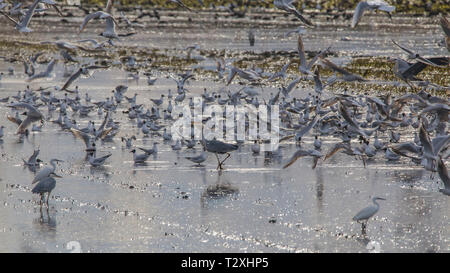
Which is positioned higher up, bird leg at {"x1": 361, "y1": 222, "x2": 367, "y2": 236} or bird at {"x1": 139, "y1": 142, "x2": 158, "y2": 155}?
bird leg at {"x1": 361, "y1": 222, "x2": 367, "y2": 236}

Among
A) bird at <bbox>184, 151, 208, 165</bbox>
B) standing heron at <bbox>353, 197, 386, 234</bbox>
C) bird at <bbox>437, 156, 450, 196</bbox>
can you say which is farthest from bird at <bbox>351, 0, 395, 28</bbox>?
bird at <bbox>184, 151, 208, 165</bbox>

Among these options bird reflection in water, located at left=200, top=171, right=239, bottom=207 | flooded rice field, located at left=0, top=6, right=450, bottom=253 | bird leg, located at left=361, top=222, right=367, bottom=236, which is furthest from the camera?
bird reflection in water, located at left=200, top=171, right=239, bottom=207

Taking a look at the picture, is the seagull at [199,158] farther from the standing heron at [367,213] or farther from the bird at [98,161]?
the standing heron at [367,213]

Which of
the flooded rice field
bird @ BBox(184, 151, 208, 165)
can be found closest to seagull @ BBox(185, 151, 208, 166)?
bird @ BBox(184, 151, 208, 165)

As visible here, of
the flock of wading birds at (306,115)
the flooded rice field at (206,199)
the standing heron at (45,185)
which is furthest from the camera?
the flock of wading birds at (306,115)

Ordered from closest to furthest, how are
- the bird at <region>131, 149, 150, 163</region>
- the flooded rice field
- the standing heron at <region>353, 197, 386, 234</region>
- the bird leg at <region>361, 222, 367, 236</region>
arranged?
the flooded rice field
the standing heron at <region>353, 197, 386, 234</region>
the bird leg at <region>361, 222, 367, 236</region>
the bird at <region>131, 149, 150, 163</region>

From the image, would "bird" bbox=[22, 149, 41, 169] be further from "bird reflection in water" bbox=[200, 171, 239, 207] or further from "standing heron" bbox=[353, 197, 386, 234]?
"standing heron" bbox=[353, 197, 386, 234]

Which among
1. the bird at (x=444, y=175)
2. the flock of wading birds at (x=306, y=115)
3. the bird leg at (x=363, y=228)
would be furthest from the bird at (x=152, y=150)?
the bird at (x=444, y=175)

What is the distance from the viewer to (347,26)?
5234 centimetres

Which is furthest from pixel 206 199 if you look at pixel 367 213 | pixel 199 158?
pixel 367 213

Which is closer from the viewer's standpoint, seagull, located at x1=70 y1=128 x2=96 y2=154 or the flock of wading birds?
the flock of wading birds

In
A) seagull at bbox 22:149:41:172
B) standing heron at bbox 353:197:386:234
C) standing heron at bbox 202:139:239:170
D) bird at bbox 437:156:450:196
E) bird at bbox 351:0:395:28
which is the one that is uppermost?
bird at bbox 351:0:395:28

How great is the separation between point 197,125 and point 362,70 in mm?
12488

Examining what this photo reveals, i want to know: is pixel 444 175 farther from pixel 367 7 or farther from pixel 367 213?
pixel 367 7
